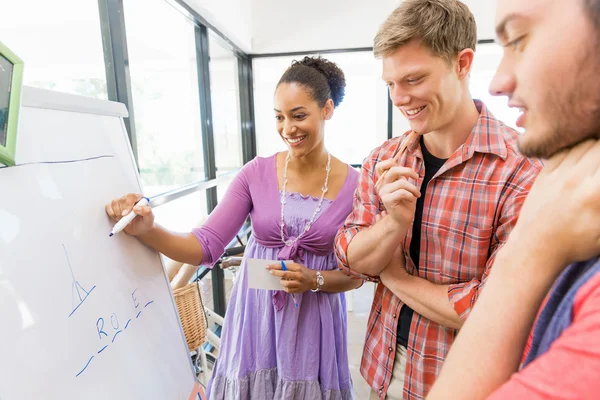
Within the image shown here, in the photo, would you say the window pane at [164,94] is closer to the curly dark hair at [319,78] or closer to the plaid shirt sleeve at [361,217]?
the curly dark hair at [319,78]

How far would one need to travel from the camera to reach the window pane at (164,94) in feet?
6.31

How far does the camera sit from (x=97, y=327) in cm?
66

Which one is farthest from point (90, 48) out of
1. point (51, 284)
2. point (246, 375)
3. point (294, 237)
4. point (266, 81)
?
point (266, 81)

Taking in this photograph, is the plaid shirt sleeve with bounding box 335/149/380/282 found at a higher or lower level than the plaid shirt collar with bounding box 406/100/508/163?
lower

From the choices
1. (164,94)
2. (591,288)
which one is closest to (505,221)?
(591,288)

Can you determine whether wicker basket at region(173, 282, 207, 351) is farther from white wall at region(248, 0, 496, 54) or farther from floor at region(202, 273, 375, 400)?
white wall at region(248, 0, 496, 54)

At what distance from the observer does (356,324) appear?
3025 millimetres

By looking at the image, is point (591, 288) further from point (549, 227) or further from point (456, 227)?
point (456, 227)

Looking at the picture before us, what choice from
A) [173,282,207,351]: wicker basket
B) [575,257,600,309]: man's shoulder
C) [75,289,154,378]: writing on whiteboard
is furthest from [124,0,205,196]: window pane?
[575,257,600,309]: man's shoulder

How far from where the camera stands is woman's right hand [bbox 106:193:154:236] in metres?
0.78

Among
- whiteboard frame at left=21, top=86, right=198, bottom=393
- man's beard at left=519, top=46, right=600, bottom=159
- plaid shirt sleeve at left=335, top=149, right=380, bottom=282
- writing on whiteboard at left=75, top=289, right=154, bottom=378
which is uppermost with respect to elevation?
whiteboard frame at left=21, top=86, right=198, bottom=393

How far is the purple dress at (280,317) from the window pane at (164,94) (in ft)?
3.04

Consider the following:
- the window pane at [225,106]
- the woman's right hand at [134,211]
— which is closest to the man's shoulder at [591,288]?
the woman's right hand at [134,211]

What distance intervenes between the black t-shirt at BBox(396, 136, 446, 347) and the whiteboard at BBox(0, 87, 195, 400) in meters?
0.56
